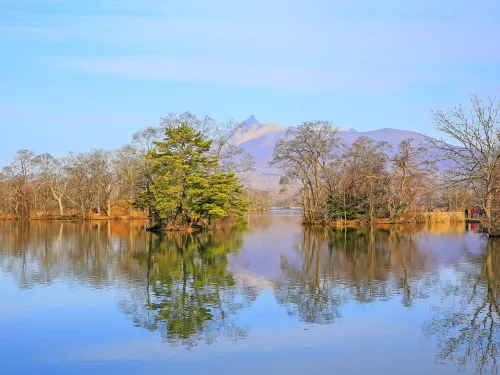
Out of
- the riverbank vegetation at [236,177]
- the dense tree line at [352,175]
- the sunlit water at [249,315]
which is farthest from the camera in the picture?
the dense tree line at [352,175]

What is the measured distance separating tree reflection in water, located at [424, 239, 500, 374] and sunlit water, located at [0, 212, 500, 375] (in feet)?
0.12

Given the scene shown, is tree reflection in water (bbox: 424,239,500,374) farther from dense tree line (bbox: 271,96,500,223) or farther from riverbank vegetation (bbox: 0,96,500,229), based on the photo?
dense tree line (bbox: 271,96,500,223)

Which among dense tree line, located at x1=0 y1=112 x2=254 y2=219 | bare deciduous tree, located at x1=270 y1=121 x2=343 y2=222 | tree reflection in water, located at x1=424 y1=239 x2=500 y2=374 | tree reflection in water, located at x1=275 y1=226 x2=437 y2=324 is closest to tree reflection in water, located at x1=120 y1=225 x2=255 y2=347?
tree reflection in water, located at x1=275 y1=226 x2=437 y2=324

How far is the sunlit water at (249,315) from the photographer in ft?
29.1

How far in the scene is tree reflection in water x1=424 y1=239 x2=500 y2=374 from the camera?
357 inches

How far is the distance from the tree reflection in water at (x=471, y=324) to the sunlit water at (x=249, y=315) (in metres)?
0.04

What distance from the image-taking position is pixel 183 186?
39375 millimetres

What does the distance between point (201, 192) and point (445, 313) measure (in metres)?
28.7

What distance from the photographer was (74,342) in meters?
10.0

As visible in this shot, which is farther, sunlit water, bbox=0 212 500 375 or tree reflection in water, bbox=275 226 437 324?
tree reflection in water, bbox=275 226 437 324

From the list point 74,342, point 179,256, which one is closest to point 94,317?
point 74,342

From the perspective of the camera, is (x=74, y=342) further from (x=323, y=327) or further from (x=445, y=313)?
(x=445, y=313)

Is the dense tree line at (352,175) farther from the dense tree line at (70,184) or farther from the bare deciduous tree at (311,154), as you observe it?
the dense tree line at (70,184)

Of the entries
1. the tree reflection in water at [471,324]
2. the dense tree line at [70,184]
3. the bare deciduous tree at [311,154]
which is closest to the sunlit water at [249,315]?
the tree reflection in water at [471,324]
